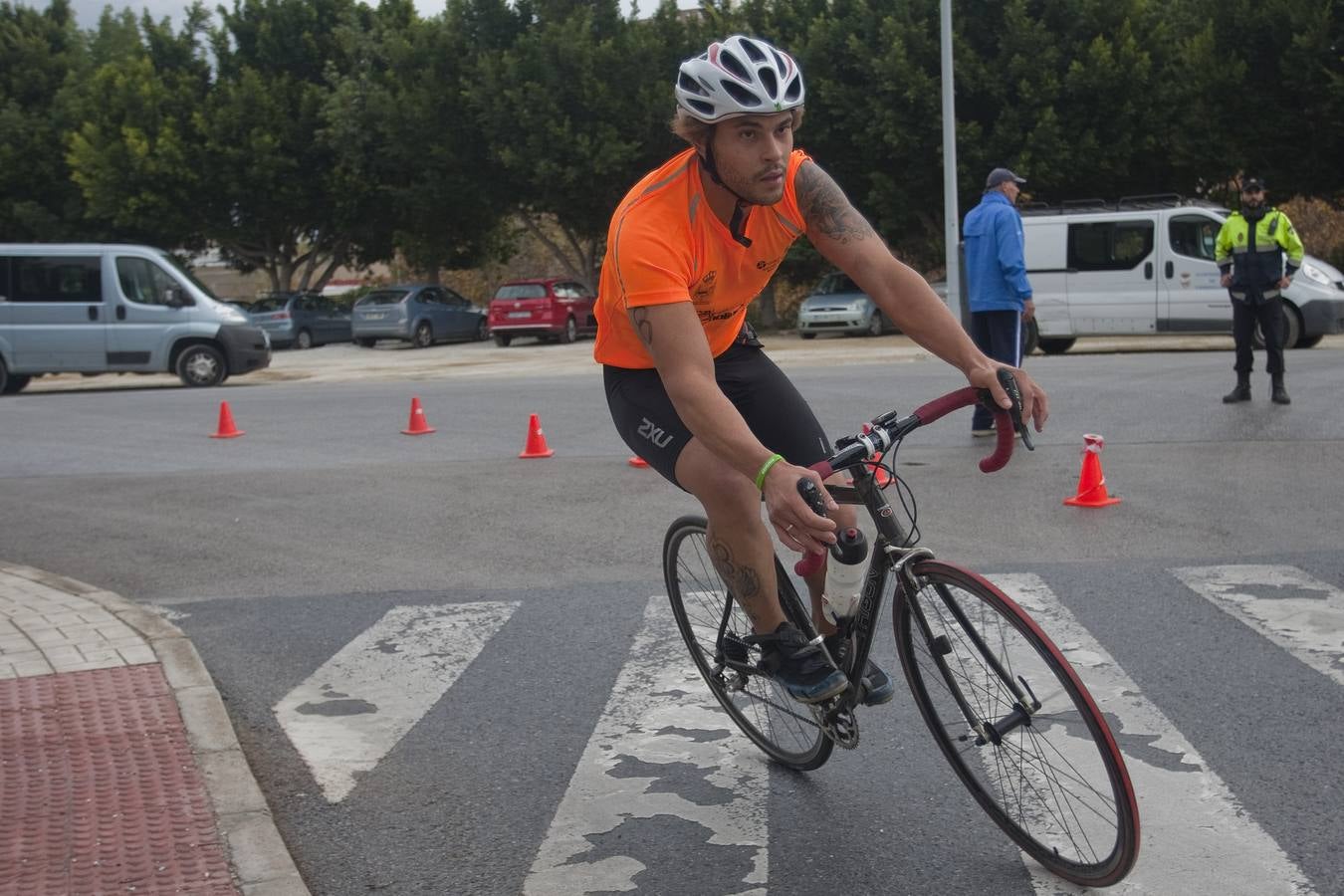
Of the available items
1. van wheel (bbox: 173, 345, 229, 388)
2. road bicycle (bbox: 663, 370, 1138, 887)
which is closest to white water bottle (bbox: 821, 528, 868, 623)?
road bicycle (bbox: 663, 370, 1138, 887)

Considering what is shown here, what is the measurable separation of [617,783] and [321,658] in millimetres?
2066

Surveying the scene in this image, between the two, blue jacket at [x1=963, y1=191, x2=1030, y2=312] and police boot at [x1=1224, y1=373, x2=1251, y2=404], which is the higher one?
blue jacket at [x1=963, y1=191, x2=1030, y2=312]

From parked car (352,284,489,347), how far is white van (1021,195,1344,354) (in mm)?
16876

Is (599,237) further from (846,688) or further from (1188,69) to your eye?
(846,688)

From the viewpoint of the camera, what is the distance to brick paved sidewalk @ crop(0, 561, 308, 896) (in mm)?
3838

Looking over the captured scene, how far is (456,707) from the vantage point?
17.6ft

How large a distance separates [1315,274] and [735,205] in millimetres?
19342

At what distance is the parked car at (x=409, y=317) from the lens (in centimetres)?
3603

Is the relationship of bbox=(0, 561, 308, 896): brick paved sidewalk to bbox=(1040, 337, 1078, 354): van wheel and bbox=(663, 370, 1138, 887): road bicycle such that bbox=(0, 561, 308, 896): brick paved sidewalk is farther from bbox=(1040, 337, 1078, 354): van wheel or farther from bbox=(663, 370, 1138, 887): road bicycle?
bbox=(1040, 337, 1078, 354): van wheel

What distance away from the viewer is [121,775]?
450 centimetres

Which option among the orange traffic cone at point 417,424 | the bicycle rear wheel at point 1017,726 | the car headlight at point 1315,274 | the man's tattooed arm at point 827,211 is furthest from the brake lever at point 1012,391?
the car headlight at point 1315,274

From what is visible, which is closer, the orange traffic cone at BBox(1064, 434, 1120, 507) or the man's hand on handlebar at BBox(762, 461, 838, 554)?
the man's hand on handlebar at BBox(762, 461, 838, 554)

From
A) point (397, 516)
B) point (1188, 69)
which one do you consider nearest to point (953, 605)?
point (397, 516)

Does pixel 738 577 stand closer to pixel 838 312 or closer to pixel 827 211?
pixel 827 211
